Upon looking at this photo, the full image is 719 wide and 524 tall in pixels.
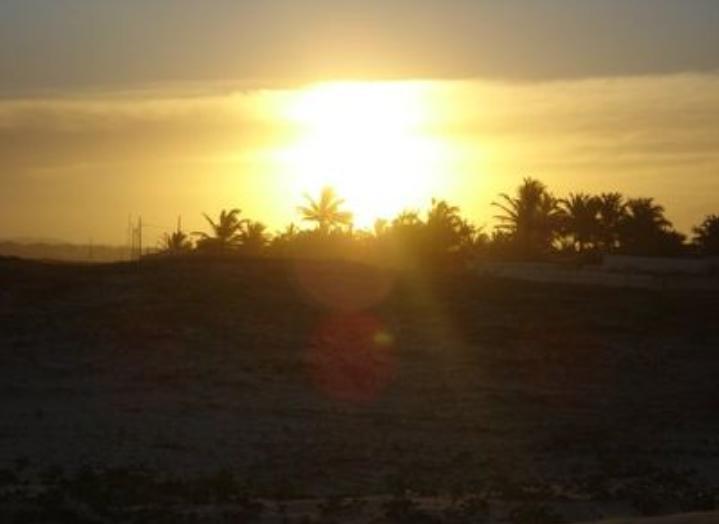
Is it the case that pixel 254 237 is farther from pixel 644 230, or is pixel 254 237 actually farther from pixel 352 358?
pixel 352 358

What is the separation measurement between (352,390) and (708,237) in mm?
75945

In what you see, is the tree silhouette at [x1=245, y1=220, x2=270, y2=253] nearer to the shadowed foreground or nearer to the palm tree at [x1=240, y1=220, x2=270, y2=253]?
the palm tree at [x1=240, y1=220, x2=270, y2=253]

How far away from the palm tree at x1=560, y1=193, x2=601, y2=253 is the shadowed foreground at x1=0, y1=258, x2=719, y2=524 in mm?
58837

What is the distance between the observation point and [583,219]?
10888 centimetres

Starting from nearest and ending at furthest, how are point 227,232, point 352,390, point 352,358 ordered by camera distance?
point 352,390
point 352,358
point 227,232

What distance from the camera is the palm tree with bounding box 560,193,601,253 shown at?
358 ft

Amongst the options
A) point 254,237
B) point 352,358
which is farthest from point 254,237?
point 352,358

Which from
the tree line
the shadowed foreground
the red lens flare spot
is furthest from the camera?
the tree line

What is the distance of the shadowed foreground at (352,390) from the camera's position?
2061cm

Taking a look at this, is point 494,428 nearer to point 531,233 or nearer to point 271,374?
point 271,374

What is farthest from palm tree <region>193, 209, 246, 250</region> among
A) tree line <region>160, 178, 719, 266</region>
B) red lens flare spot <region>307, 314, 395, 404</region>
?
red lens flare spot <region>307, 314, 395, 404</region>

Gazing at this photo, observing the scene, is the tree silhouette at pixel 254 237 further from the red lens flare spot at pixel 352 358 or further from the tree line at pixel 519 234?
the red lens flare spot at pixel 352 358

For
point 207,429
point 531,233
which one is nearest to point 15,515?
point 207,429

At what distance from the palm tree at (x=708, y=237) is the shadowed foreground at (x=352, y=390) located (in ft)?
175
